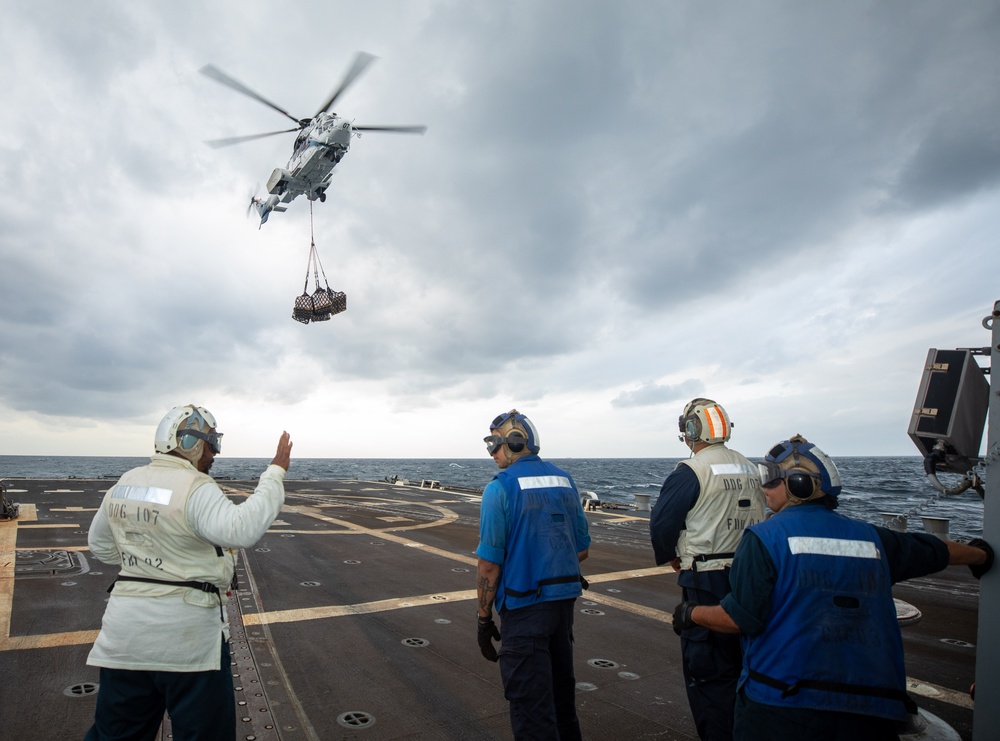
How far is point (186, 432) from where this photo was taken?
3207 millimetres

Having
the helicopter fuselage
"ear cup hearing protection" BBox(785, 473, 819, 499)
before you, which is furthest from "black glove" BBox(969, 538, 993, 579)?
the helicopter fuselage

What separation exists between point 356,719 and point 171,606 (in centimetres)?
222

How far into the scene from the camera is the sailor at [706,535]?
3627mm

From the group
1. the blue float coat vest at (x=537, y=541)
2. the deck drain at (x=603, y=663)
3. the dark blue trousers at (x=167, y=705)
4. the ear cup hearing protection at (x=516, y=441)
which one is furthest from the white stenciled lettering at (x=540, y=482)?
the deck drain at (x=603, y=663)

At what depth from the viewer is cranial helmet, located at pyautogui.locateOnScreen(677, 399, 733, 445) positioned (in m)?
4.20

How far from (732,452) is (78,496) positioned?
78.3 ft

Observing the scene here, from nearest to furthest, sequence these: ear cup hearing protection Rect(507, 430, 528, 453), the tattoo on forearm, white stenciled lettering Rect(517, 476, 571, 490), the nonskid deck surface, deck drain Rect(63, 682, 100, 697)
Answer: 1. the tattoo on forearm
2. white stenciled lettering Rect(517, 476, 571, 490)
3. ear cup hearing protection Rect(507, 430, 528, 453)
4. the nonskid deck surface
5. deck drain Rect(63, 682, 100, 697)

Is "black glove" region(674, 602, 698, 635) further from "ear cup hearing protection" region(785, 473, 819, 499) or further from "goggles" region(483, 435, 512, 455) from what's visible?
"goggles" region(483, 435, 512, 455)

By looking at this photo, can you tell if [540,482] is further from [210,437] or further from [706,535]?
[210,437]

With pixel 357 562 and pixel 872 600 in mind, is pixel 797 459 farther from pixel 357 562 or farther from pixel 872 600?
pixel 357 562

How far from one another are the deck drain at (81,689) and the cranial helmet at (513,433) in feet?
12.8

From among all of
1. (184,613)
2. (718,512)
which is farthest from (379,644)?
(718,512)

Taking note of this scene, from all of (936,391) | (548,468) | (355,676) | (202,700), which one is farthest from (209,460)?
(936,391)

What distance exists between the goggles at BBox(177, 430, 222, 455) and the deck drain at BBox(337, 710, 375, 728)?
2.44 metres
